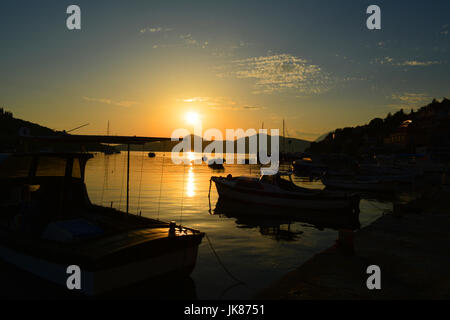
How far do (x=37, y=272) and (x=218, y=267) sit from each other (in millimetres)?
6298

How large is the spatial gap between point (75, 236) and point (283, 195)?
62.7 ft

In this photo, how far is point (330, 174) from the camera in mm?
62500

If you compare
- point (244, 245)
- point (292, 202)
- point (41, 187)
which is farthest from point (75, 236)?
point (292, 202)

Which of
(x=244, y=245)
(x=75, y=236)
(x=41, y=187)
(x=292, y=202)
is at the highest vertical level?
(x=41, y=187)

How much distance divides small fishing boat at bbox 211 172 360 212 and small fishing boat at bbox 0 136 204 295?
1625 centimetres

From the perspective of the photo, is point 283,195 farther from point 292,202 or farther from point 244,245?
point 244,245

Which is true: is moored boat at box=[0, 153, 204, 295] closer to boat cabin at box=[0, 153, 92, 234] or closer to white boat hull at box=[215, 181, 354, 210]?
boat cabin at box=[0, 153, 92, 234]

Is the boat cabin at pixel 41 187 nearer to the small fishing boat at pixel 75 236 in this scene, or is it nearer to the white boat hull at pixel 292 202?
the small fishing boat at pixel 75 236

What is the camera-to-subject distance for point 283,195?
25.3 meters

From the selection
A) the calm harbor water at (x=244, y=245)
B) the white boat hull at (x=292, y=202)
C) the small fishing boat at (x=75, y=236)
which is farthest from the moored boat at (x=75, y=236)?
the white boat hull at (x=292, y=202)

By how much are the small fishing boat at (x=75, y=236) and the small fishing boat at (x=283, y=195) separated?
53.3ft

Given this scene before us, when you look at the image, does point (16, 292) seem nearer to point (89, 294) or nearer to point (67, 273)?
point (67, 273)
